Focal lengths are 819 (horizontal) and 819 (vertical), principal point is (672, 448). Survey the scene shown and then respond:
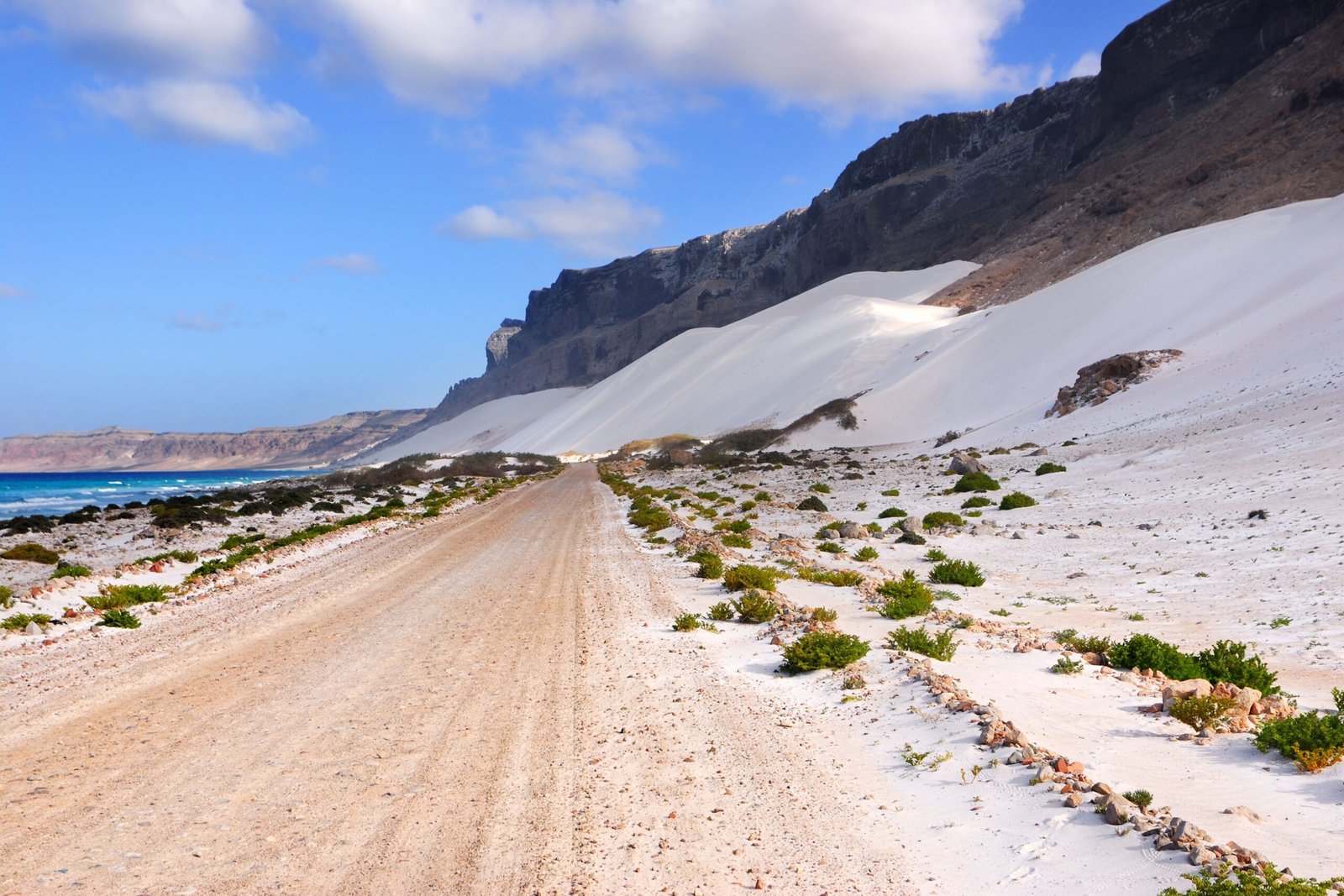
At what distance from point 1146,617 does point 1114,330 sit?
45443 millimetres

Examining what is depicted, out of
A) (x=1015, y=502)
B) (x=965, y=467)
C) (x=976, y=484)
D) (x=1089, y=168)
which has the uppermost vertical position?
(x=1089, y=168)

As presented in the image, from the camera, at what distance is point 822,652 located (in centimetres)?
799

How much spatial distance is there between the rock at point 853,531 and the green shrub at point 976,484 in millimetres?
6172

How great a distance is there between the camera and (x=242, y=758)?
588 cm

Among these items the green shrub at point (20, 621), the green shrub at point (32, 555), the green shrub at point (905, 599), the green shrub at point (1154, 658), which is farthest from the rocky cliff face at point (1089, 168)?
the green shrub at point (20, 621)

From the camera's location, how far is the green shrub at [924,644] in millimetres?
8164

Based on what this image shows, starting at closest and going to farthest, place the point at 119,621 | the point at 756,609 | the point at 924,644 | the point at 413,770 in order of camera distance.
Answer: the point at 413,770 → the point at 924,644 → the point at 756,609 → the point at 119,621

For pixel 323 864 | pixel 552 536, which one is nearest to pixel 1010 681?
pixel 323 864

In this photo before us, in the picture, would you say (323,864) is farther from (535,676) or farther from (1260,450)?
(1260,450)

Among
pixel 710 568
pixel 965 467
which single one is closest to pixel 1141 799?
pixel 710 568

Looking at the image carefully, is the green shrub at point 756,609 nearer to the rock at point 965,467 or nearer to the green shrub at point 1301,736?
the green shrub at point 1301,736

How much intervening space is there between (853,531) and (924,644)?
10.8 meters

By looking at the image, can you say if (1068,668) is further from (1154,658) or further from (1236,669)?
(1236,669)

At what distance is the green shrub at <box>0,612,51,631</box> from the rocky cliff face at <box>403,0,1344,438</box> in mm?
81017
